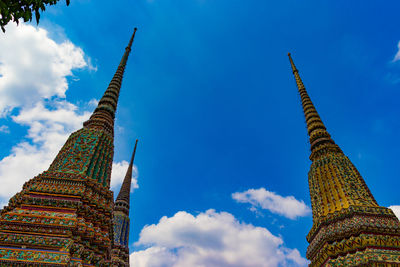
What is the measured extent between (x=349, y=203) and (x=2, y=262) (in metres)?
13.0

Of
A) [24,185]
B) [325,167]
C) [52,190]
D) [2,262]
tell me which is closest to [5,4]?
[2,262]

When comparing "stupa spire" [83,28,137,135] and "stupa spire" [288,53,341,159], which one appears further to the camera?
"stupa spire" [288,53,341,159]

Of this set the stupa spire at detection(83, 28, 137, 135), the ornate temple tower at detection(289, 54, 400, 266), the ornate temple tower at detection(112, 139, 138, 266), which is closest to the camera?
the ornate temple tower at detection(289, 54, 400, 266)

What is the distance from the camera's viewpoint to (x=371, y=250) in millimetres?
10664

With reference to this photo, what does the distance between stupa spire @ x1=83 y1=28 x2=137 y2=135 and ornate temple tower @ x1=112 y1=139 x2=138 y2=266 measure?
9.24 metres

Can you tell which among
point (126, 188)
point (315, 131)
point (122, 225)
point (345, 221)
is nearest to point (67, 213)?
point (345, 221)

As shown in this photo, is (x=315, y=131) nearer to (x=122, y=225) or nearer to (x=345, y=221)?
(x=345, y=221)

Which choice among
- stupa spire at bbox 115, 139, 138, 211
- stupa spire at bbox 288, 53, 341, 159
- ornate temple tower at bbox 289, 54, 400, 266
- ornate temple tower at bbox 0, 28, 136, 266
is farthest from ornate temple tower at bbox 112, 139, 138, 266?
stupa spire at bbox 288, 53, 341, 159

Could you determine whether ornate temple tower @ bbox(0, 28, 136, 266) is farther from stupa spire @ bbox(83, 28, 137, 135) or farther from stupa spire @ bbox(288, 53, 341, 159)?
stupa spire @ bbox(288, 53, 341, 159)

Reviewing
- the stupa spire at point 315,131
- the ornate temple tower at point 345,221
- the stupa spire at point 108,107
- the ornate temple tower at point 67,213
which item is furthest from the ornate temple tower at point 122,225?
the stupa spire at point 315,131

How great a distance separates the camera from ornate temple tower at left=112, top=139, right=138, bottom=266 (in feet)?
80.0

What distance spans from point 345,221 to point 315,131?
790cm

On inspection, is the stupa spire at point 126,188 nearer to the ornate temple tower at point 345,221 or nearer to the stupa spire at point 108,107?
the stupa spire at point 108,107

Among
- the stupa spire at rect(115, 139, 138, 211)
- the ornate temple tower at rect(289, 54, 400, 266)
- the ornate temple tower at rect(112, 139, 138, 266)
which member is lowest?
the ornate temple tower at rect(289, 54, 400, 266)
